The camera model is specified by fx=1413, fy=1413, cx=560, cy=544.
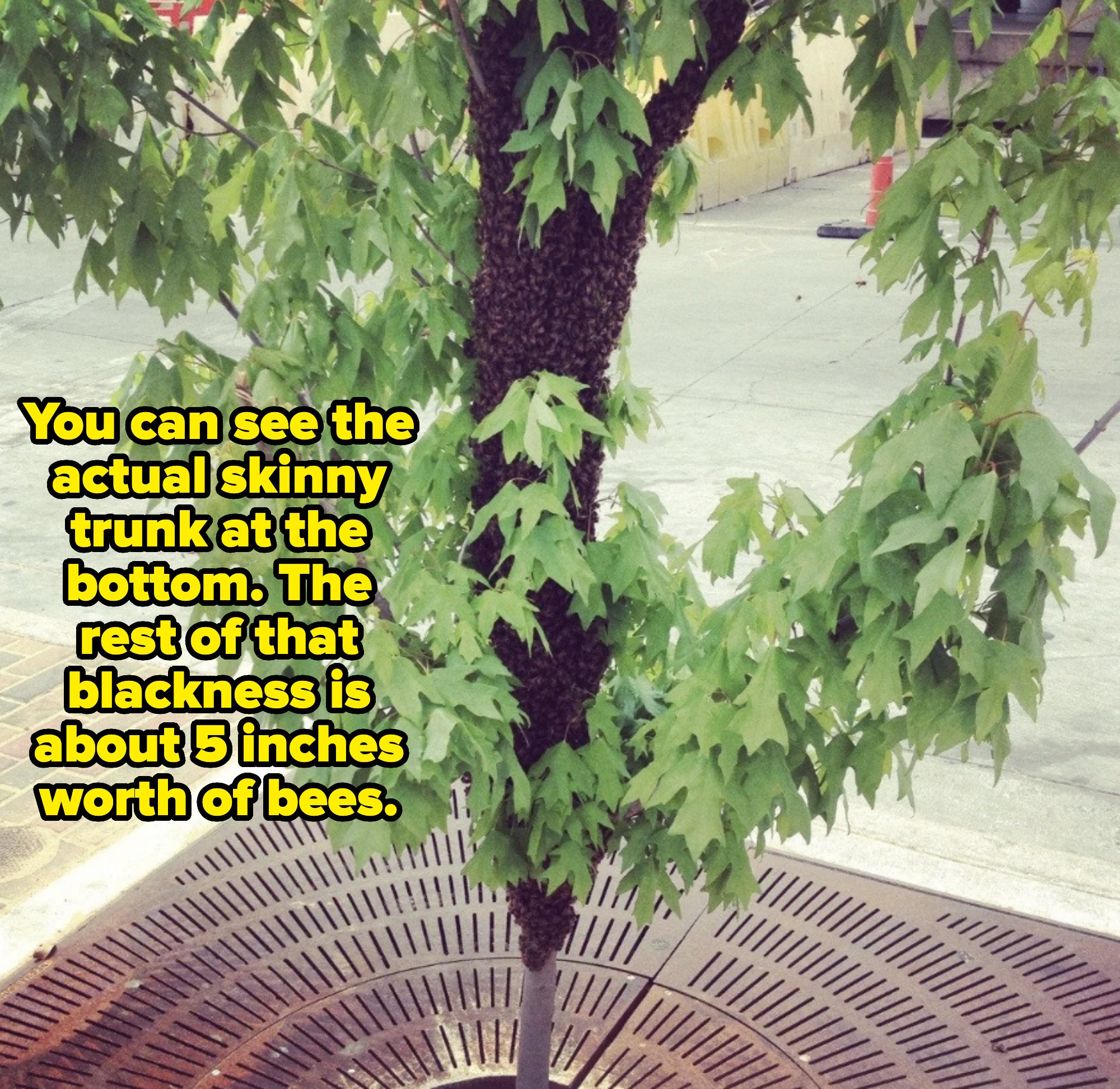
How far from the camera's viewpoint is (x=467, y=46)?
2.23 m

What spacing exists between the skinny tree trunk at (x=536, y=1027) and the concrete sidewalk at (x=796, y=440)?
1.27 metres

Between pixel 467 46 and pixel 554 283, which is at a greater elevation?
pixel 467 46

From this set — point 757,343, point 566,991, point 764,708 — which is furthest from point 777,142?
point 764,708

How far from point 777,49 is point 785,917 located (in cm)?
234

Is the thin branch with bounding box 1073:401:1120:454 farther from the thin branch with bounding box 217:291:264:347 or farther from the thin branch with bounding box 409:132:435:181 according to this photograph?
the thin branch with bounding box 217:291:264:347

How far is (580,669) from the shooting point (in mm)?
2768

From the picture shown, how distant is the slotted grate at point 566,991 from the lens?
3.14 m

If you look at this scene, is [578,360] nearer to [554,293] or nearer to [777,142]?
[554,293]

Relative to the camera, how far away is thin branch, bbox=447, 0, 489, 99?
2.15m

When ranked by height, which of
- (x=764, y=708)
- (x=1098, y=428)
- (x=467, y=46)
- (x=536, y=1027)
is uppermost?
(x=467, y=46)

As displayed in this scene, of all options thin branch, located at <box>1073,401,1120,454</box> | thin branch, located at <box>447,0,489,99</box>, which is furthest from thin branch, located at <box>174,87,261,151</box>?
thin branch, located at <box>1073,401,1120,454</box>

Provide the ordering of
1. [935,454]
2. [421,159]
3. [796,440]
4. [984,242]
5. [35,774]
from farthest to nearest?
[796,440] → [35,774] → [421,159] → [984,242] → [935,454]

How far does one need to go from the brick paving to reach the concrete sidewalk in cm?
1

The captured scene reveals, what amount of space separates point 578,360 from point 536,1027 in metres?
1.45
